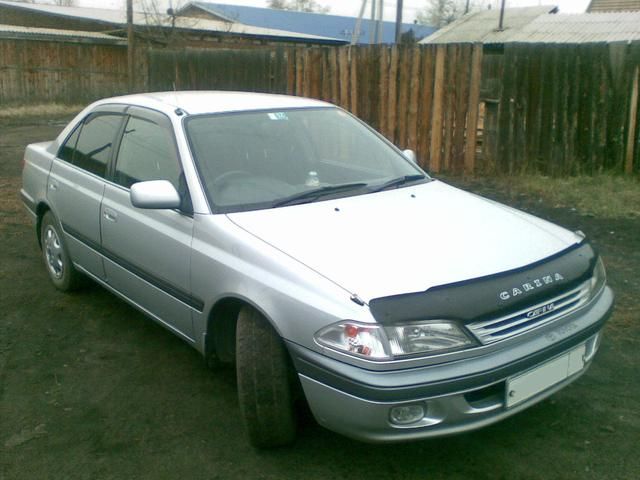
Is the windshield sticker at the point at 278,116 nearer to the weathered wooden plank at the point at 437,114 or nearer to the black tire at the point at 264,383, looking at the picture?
the black tire at the point at 264,383

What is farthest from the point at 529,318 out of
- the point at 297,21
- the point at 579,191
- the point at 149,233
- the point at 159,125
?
the point at 297,21

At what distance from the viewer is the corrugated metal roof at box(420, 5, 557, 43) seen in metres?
25.5

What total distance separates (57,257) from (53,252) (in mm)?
74

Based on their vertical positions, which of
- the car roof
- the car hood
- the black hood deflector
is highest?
the car roof

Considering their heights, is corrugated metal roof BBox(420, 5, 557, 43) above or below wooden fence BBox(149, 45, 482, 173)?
above

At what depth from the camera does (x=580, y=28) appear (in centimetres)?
2295

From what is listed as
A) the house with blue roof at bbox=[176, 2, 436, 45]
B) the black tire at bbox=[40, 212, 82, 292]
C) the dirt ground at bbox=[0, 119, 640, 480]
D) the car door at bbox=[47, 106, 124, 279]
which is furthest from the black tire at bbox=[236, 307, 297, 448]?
the house with blue roof at bbox=[176, 2, 436, 45]

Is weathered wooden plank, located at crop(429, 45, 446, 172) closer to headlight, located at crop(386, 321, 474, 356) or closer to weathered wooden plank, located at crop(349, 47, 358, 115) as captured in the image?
weathered wooden plank, located at crop(349, 47, 358, 115)

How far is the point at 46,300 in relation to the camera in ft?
17.6

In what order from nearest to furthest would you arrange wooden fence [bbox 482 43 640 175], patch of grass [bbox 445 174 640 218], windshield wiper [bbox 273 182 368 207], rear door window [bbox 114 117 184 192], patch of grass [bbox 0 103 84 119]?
windshield wiper [bbox 273 182 368 207] < rear door window [bbox 114 117 184 192] < patch of grass [bbox 445 174 640 218] < wooden fence [bbox 482 43 640 175] < patch of grass [bbox 0 103 84 119]

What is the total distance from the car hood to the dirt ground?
0.86 metres

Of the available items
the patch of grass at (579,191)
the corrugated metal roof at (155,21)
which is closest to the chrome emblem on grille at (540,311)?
the patch of grass at (579,191)

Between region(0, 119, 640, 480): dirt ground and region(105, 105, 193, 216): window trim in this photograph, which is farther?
region(105, 105, 193, 216): window trim

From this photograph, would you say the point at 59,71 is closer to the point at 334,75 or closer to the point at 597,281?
the point at 334,75
